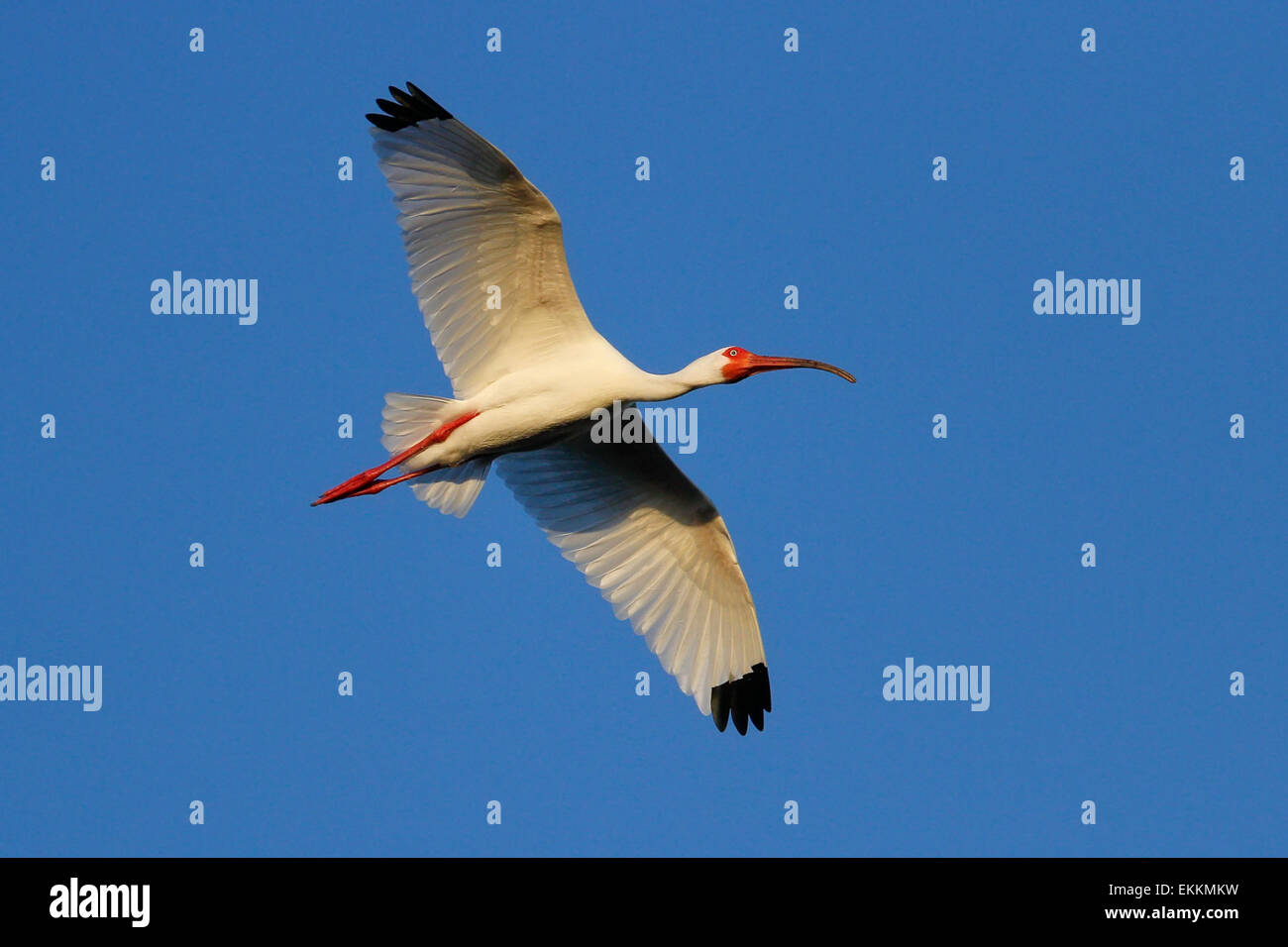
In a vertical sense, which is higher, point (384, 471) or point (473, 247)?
point (473, 247)

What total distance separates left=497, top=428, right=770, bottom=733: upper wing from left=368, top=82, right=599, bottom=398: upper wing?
1.81m

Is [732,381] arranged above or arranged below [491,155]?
below

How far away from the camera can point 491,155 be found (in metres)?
15.4

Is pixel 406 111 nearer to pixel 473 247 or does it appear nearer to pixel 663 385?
pixel 473 247

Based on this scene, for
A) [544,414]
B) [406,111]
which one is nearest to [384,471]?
[544,414]

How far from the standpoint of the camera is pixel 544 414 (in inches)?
635

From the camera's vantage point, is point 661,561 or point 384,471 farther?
point 661,561

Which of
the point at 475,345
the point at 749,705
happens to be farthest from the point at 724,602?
the point at 475,345

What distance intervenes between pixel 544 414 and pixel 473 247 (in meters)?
1.69

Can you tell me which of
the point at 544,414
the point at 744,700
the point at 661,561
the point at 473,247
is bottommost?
the point at 744,700

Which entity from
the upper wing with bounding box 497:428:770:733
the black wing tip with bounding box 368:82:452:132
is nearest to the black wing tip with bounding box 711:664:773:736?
the upper wing with bounding box 497:428:770:733

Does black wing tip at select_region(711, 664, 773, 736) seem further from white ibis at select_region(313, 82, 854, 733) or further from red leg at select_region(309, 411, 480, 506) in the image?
red leg at select_region(309, 411, 480, 506)
